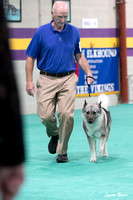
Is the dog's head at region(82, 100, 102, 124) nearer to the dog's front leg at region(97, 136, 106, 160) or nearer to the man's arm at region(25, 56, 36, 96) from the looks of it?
the dog's front leg at region(97, 136, 106, 160)

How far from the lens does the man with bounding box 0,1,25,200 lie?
1002 mm

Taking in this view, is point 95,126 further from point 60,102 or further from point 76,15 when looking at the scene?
point 76,15

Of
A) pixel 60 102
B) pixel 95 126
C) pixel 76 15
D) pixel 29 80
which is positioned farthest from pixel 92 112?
pixel 76 15

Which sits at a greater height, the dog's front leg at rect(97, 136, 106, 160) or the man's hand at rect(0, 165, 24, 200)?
the man's hand at rect(0, 165, 24, 200)

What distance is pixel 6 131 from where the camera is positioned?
1010 millimetres

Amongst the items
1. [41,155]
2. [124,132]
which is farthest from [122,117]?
[41,155]

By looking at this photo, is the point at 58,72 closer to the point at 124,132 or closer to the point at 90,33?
the point at 124,132

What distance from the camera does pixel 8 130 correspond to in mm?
1013

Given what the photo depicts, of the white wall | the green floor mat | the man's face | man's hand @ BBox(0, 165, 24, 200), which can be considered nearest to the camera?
man's hand @ BBox(0, 165, 24, 200)

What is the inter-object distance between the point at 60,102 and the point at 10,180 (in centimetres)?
464

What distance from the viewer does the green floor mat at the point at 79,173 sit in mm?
4074

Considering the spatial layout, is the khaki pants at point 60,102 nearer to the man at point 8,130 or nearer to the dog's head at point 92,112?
the dog's head at point 92,112

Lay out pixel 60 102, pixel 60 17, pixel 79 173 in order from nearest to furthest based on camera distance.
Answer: pixel 79 173 < pixel 60 17 < pixel 60 102

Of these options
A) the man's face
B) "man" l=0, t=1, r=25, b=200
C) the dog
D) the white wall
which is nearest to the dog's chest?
the dog
